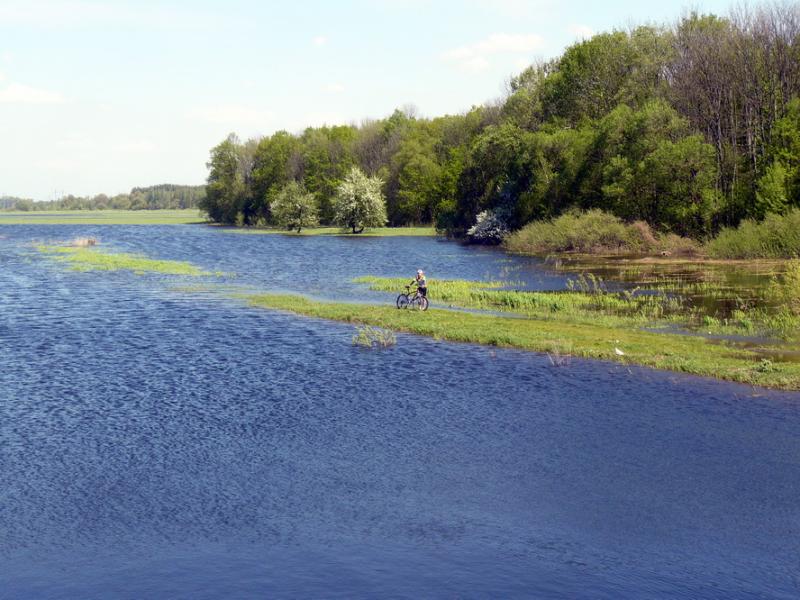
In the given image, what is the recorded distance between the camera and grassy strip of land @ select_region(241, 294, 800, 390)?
31.2 metres

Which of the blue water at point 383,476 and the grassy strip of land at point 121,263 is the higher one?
Result: the grassy strip of land at point 121,263

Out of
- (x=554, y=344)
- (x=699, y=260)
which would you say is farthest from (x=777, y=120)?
(x=554, y=344)

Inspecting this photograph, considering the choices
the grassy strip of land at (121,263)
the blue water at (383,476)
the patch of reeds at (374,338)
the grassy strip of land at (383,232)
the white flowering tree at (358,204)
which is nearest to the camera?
the blue water at (383,476)

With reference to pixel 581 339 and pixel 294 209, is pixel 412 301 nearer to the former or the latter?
pixel 581 339

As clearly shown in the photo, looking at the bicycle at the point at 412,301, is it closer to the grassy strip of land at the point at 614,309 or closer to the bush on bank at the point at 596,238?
the grassy strip of land at the point at 614,309

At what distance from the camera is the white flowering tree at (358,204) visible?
15275cm

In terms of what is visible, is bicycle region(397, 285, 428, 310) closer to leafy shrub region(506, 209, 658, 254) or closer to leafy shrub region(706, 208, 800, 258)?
leafy shrub region(706, 208, 800, 258)

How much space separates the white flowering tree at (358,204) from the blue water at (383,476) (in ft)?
377

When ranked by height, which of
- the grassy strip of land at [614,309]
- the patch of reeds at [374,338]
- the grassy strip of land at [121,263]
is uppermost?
the grassy strip of land at [121,263]

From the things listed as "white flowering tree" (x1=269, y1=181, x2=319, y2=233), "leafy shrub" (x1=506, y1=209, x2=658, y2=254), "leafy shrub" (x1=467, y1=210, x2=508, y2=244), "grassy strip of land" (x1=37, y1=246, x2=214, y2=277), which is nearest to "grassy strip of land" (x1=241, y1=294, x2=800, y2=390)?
"grassy strip of land" (x1=37, y1=246, x2=214, y2=277)

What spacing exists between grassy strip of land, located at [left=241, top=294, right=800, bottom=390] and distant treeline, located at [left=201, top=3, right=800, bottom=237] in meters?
47.4

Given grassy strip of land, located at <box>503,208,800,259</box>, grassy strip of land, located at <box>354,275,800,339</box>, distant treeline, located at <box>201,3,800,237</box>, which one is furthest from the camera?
distant treeline, located at <box>201,3,800,237</box>

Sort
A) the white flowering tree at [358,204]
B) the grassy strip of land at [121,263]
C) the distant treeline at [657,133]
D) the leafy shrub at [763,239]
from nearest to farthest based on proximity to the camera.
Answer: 1. the leafy shrub at [763,239]
2. the grassy strip of land at [121,263]
3. the distant treeline at [657,133]
4. the white flowering tree at [358,204]

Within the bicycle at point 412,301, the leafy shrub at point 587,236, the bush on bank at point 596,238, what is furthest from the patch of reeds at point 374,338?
the leafy shrub at point 587,236
